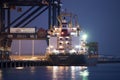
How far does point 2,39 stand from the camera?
17350 centimetres

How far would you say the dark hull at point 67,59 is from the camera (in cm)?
16100

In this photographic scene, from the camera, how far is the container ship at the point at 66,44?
530 ft

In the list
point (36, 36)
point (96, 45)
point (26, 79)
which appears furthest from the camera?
point (96, 45)

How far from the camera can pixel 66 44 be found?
6476 inches

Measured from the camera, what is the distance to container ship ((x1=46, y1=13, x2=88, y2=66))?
530ft

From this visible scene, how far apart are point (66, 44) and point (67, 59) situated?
15.2 feet

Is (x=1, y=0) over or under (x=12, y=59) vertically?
over

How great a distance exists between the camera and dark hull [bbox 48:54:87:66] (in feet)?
528

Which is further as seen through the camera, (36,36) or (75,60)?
(36,36)

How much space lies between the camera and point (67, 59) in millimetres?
161000

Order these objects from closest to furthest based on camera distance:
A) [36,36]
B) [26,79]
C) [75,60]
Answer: [26,79] → [75,60] → [36,36]

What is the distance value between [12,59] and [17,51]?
3.07 meters

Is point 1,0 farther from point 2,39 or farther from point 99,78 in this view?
point 99,78

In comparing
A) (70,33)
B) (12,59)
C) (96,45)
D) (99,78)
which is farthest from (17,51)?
(99,78)
